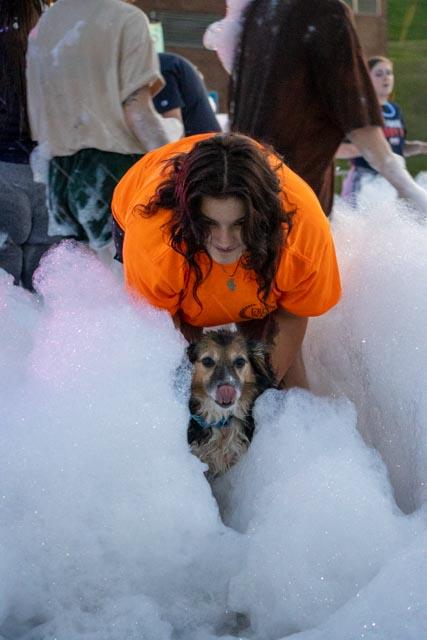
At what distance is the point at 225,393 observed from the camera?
9.50ft

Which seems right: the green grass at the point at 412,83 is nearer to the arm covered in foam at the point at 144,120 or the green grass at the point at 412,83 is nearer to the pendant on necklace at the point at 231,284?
the arm covered in foam at the point at 144,120

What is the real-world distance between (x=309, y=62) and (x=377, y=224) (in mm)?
767

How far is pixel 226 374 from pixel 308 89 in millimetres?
986

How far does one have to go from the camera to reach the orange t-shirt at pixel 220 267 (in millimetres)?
2672

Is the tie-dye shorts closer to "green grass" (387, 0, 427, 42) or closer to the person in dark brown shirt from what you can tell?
the person in dark brown shirt

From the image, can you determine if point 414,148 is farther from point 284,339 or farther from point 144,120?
point 284,339

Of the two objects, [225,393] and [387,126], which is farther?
[387,126]

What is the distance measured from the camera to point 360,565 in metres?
2.50

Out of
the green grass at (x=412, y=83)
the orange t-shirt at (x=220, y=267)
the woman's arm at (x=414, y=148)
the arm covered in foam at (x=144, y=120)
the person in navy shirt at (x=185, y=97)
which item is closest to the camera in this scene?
the orange t-shirt at (x=220, y=267)

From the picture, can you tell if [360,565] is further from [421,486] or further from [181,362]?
[181,362]

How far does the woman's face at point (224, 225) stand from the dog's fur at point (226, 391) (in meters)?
0.44

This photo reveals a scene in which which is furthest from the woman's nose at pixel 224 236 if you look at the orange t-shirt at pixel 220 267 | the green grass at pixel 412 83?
the green grass at pixel 412 83

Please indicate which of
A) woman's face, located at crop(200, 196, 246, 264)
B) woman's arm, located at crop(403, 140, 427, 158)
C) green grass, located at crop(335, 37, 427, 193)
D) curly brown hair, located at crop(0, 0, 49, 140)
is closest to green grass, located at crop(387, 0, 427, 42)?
green grass, located at crop(335, 37, 427, 193)

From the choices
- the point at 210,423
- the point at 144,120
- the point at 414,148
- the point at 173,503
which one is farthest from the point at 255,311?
the point at 414,148
